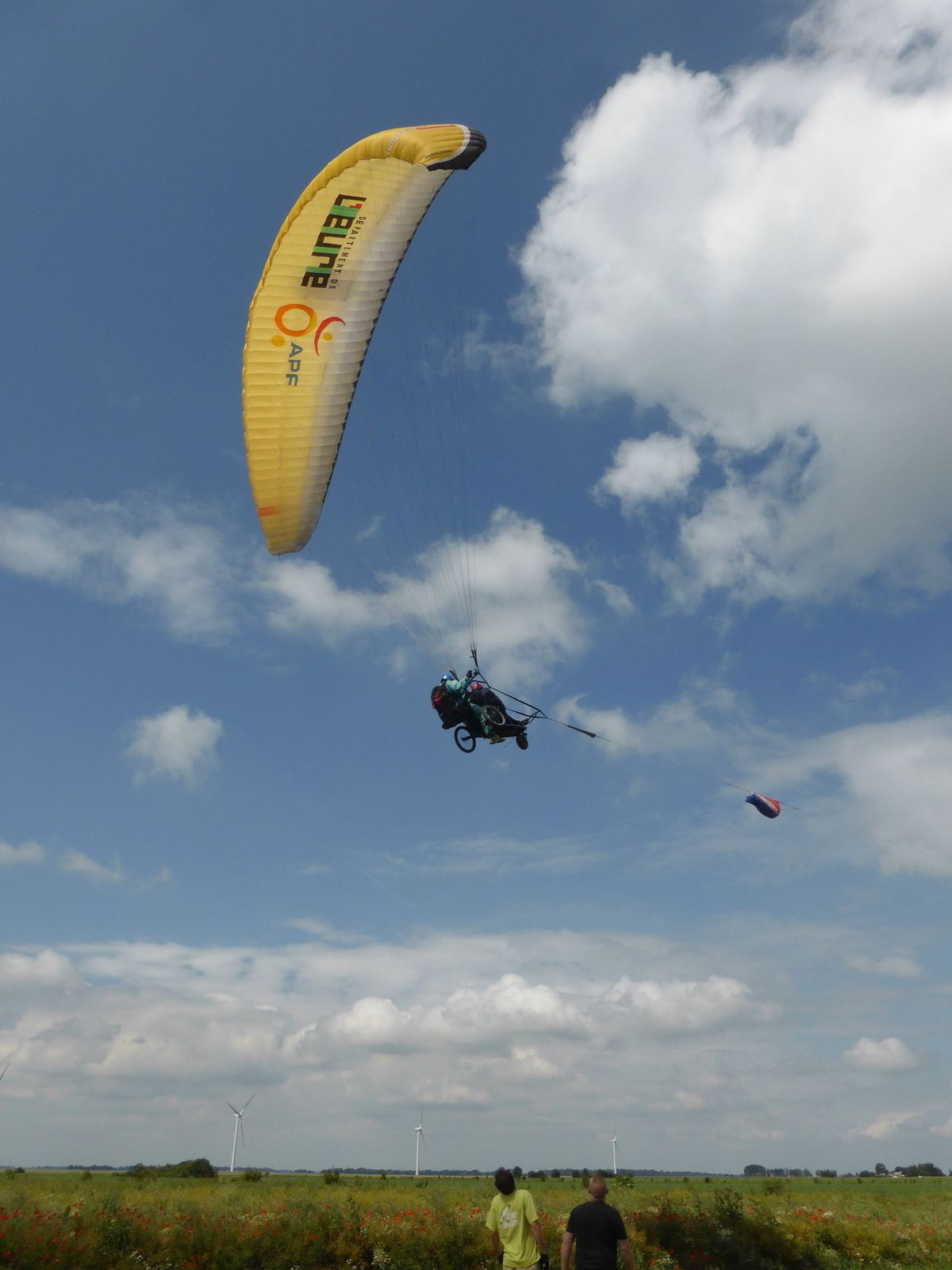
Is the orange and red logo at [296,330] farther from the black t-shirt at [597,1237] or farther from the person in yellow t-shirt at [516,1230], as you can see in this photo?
the black t-shirt at [597,1237]

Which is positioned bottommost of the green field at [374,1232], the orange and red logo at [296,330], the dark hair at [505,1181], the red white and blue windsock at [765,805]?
the green field at [374,1232]

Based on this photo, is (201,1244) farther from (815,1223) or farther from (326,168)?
(326,168)

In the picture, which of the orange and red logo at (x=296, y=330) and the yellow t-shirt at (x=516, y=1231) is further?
the orange and red logo at (x=296, y=330)

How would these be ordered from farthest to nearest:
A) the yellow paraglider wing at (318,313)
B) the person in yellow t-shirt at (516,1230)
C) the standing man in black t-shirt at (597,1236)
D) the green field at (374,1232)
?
the yellow paraglider wing at (318,313) < the green field at (374,1232) < the person in yellow t-shirt at (516,1230) < the standing man in black t-shirt at (597,1236)

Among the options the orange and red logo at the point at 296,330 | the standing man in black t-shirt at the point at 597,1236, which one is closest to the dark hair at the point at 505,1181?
the standing man in black t-shirt at the point at 597,1236

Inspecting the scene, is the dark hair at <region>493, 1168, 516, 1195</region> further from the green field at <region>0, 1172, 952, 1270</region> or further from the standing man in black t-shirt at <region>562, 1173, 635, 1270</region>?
the green field at <region>0, 1172, 952, 1270</region>

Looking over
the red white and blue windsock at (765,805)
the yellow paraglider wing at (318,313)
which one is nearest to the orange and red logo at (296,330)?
the yellow paraglider wing at (318,313)

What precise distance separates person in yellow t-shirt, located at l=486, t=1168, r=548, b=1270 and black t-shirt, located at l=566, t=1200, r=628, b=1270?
746mm

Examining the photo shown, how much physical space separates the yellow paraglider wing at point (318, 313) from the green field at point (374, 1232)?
1239 cm

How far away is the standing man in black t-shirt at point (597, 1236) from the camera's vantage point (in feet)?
28.2

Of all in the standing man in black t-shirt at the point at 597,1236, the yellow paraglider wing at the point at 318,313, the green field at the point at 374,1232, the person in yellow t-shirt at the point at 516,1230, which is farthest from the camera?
the yellow paraglider wing at the point at 318,313

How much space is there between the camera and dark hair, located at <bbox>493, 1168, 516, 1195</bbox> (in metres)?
9.57

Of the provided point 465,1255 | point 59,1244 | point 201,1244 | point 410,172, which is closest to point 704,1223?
point 465,1255

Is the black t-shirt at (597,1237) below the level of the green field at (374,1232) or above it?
above
